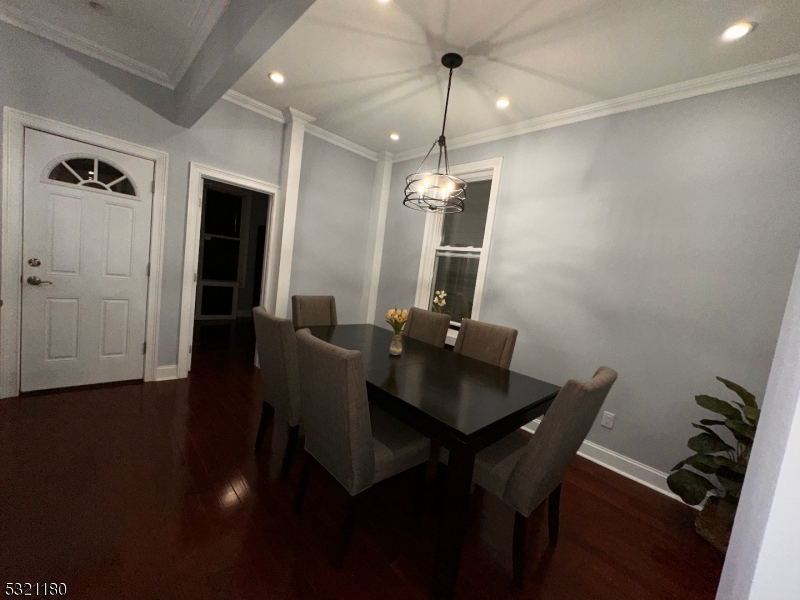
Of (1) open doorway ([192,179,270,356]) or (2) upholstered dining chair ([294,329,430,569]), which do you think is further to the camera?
(1) open doorway ([192,179,270,356])

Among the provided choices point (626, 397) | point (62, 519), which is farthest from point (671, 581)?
point (62, 519)

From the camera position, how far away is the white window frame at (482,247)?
3.12m

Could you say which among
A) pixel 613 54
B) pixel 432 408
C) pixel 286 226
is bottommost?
pixel 432 408

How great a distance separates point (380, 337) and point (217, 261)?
4.81 metres

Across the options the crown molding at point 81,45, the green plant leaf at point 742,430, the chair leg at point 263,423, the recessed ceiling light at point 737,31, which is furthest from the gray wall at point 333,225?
the green plant leaf at point 742,430

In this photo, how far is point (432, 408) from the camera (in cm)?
134

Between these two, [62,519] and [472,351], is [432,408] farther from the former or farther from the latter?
[62,519]

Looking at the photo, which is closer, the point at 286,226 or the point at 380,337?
the point at 380,337

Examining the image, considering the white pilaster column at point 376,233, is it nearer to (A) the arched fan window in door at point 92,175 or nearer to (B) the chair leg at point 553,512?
(A) the arched fan window in door at point 92,175

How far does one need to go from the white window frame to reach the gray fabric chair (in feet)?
6.21

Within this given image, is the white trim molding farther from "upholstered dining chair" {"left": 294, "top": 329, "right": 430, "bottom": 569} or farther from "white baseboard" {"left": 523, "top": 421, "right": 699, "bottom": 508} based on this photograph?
"white baseboard" {"left": 523, "top": 421, "right": 699, "bottom": 508}

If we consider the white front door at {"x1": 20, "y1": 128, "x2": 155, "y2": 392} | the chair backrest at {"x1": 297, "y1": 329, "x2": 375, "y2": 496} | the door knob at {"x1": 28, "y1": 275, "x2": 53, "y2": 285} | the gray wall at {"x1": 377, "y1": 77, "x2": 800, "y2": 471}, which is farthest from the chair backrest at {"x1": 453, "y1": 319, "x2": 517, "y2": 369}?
the door knob at {"x1": 28, "y1": 275, "x2": 53, "y2": 285}

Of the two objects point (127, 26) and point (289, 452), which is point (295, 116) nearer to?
point (127, 26)

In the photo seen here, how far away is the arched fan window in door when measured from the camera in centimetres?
238
